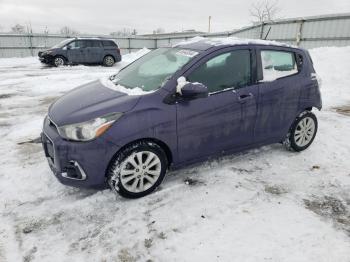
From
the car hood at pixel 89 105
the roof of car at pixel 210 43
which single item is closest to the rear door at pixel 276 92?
the roof of car at pixel 210 43

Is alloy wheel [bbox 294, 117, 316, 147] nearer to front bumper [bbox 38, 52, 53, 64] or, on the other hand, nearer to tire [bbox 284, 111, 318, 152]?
tire [bbox 284, 111, 318, 152]

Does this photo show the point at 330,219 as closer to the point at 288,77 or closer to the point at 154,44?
the point at 288,77

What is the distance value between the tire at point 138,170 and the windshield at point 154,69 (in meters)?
0.77

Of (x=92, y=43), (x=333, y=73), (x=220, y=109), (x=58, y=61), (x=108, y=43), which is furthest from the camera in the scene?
(x=108, y=43)

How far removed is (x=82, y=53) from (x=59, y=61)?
51.7 inches

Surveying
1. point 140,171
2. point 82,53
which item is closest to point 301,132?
point 140,171

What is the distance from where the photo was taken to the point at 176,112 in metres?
3.62

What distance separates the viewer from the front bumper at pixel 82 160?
10.7ft

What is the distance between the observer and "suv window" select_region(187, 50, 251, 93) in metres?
3.87

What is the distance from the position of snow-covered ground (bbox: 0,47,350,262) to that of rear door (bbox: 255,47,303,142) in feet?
1.72

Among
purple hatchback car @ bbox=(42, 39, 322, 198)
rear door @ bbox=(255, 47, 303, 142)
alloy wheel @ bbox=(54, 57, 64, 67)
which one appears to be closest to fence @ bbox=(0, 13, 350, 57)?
rear door @ bbox=(255, 47, 303, 142)

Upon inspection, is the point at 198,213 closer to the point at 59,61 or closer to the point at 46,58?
the point at 59,61

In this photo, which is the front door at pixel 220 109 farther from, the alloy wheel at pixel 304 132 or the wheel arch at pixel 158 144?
the alloy wheel at pixel 304 132

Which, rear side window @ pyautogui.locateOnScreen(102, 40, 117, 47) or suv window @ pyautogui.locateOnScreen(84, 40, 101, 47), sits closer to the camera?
suv window @ pyautogui.locateOnScreen(84, 40, 101, 47)
